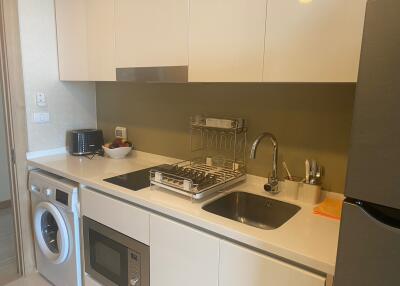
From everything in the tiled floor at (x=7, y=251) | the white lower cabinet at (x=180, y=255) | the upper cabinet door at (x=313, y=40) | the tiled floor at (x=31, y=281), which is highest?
the upper cabinet door at (x=313, y=40)

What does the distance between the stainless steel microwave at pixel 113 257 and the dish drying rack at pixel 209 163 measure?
359 millimetres

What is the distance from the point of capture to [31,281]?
2240mm

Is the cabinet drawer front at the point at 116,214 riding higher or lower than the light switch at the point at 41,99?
lower

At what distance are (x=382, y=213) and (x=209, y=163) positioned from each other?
4.15 ft

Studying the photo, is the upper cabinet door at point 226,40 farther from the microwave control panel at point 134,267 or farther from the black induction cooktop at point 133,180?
the microwave control panel at point 134,267

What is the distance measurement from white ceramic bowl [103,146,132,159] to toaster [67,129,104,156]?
0.50ft

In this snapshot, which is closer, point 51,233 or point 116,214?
point 116,214

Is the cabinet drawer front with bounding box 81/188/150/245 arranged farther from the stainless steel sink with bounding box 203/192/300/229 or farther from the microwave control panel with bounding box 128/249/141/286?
the stainless steel sink with bounding box 203/192/300/229

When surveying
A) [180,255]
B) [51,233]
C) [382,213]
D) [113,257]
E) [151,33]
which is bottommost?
[51,233]

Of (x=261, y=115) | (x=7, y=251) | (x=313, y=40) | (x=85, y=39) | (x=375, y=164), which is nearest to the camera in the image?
(x=375, y=164)

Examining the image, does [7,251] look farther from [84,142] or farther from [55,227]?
[84,142]

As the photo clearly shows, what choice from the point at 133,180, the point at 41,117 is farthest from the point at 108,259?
the point at 41,117

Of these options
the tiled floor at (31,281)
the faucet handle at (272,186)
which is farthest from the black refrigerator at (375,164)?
the tiled floor at (31,281)

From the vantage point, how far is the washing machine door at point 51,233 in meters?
1.93
